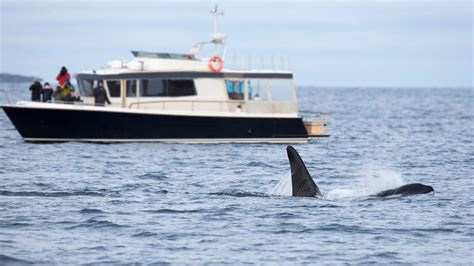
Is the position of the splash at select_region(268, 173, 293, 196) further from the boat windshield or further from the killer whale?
the boat windshield

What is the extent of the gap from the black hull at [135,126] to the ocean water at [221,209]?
1.22 metres

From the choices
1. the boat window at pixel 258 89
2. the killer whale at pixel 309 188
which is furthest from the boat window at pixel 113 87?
the killer whale at pixel 309 188

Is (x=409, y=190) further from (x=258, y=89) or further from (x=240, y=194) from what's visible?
(x=258, y=89)

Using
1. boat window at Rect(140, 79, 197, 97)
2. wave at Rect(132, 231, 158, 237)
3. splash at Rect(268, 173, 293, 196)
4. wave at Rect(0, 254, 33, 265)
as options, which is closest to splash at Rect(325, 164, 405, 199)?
splash at Rect(268, 173, 293, 196)

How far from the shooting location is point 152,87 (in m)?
38.6

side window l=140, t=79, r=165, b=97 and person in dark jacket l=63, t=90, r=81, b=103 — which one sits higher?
side window l=140, t=79, r=165, b=97

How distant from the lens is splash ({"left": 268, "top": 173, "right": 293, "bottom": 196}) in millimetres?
24383

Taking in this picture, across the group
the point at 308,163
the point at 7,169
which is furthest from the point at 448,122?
the point at 7,169

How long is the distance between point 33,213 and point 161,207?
2.62 metres

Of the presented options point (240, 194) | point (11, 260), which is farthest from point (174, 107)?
point (11, 260)

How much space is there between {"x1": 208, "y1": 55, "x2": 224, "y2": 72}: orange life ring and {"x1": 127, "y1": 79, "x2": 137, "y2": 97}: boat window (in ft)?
9.37

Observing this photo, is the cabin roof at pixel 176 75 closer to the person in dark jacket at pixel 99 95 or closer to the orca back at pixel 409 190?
the person in dark jacket at pixel 99 95

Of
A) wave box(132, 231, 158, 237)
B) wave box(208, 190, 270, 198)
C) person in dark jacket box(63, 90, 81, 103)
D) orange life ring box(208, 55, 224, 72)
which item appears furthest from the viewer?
orange life ring box(208, 55, 224, 72)

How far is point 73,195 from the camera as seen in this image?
77.4ft
